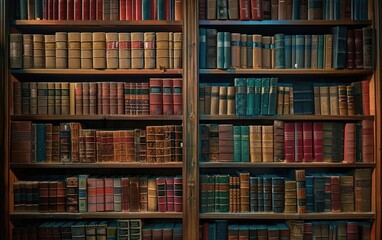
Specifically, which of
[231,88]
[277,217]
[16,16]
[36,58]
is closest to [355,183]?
[277,217]

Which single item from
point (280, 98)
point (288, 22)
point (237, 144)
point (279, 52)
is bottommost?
point (237, 144)

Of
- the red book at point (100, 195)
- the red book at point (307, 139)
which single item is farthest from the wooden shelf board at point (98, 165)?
the red book at point (307, 139)

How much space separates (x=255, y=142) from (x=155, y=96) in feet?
2.14

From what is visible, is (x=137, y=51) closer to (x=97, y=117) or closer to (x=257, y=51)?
(x=97, y=117)

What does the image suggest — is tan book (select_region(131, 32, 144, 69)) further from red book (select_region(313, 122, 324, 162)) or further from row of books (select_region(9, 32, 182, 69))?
red book (select_region(313, 122, 324, 162))

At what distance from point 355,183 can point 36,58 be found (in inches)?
79.9

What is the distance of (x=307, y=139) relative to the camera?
86.2 inches

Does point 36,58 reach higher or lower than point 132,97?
higher

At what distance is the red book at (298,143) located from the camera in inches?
86.1

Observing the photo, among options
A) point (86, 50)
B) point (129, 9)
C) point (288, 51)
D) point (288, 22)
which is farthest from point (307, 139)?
point (86, 50)

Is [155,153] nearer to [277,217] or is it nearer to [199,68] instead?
[199,68]

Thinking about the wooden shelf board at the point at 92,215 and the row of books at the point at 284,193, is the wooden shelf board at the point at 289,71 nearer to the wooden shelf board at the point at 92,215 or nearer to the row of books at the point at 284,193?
the row of books at the point at 284,193

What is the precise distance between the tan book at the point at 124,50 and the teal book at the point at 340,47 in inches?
47.6

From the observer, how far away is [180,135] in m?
2.19
